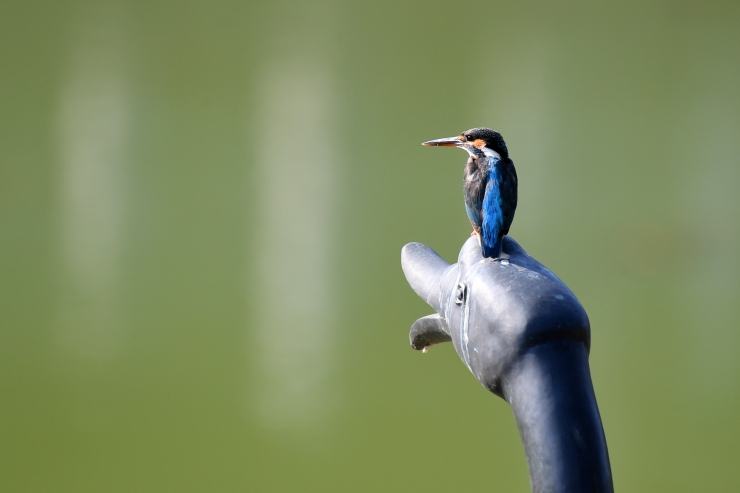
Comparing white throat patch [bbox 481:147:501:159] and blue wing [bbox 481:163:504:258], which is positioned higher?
white throat patch [bbox 481:147:501:159]

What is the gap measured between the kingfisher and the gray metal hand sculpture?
0.02m

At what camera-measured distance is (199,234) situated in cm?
147

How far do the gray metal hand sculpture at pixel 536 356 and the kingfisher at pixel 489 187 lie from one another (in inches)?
0.6

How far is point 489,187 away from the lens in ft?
1.54

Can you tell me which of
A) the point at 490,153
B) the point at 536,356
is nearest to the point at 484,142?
the point at 490,153

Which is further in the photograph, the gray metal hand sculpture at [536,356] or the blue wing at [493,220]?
the blue wing at [493,220]

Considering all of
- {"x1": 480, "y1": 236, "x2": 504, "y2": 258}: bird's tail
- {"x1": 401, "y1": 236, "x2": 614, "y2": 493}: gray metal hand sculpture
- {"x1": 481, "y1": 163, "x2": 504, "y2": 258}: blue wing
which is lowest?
{"x1": 401, "y1": 236, "x2": 614, "y2": 493}: gray metal hand sculpture

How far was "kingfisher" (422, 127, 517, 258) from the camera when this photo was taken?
0.46 m

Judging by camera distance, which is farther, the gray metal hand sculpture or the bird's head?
the bird's head

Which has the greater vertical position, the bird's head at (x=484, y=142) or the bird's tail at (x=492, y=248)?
the bird's head at (x=484, y=142)

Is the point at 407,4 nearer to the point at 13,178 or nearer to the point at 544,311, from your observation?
the point at 13,178

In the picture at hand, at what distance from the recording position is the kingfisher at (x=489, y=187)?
46 centimetres

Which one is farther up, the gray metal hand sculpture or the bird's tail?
the bird's tail

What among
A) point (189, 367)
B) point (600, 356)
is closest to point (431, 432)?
point (600, 356)
